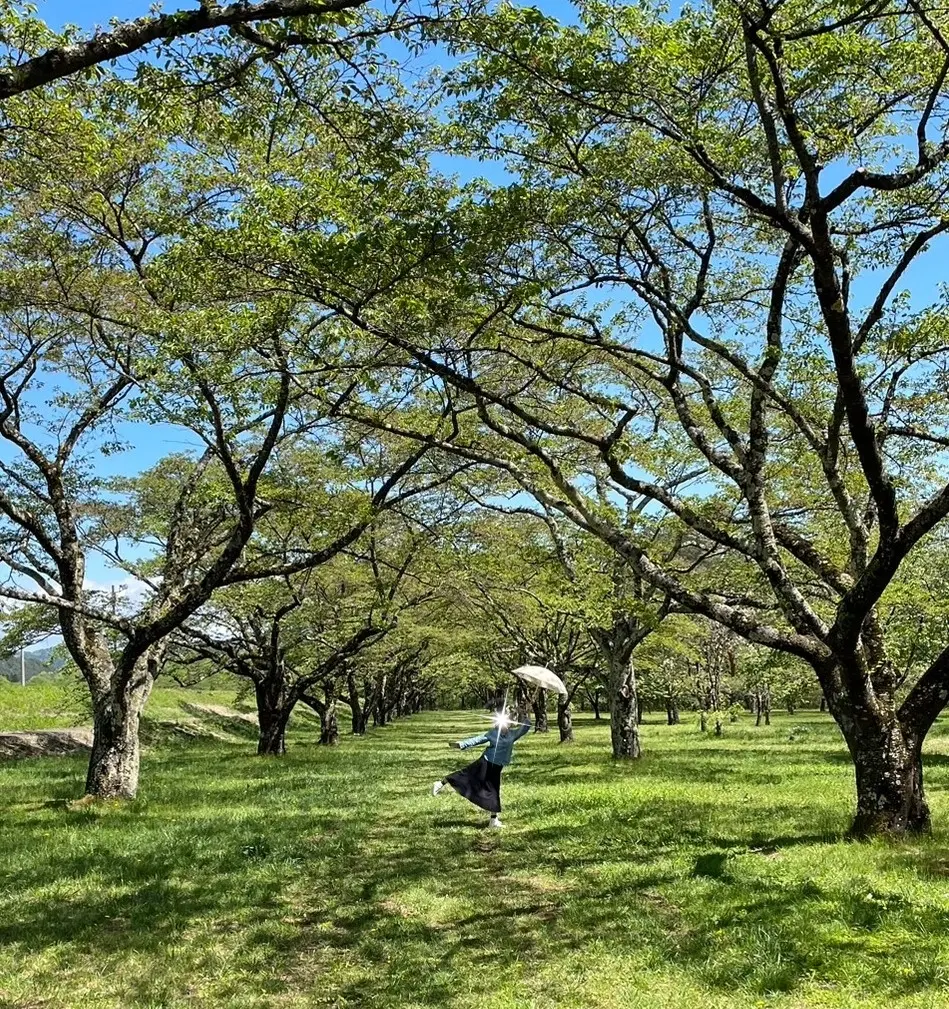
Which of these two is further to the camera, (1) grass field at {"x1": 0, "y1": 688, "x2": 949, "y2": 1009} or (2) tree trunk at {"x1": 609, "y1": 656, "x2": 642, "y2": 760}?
(2) tree trunk at {"x1": 609, "y1": 656, "x2": 642, "y2": 760}

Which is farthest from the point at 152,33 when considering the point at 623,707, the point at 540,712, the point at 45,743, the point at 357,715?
the point at 540,712

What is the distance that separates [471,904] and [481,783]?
4525mm

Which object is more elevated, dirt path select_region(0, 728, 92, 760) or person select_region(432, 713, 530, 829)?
person select_region(432, 713, 530, 829)

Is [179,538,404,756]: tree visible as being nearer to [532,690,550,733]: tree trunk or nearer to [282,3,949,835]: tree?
[282,3,949,835]: tree

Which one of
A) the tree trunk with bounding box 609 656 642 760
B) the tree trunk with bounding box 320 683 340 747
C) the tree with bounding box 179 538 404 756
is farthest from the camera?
the tree trunk with bounding box 320 683 340 747

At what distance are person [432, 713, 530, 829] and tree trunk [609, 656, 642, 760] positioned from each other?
10.1 metres

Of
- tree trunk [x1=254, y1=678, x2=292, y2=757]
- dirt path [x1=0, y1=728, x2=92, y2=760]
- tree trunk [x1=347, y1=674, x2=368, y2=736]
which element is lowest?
tree trunk [x1=347, y1=674, x2=368, y2=736]

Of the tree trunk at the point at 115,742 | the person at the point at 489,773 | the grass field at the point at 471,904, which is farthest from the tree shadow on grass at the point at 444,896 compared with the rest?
the tree trunk at the point at 115,742

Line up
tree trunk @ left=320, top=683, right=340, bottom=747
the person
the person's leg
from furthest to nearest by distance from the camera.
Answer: tree trunk @ left=320, top=683, right=340, bottom=747 < the person < the person's leg

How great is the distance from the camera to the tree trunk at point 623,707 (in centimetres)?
2269

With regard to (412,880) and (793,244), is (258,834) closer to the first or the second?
(412,880)

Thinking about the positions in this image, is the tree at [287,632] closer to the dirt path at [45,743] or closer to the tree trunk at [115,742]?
the dirt path at [45,743]

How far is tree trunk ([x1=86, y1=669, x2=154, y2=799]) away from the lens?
48.6 ft

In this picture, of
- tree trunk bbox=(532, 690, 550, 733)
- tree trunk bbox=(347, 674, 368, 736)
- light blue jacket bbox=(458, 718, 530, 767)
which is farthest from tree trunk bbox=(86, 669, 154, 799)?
tree trunk bbox=(532, 690, 550, 733)
